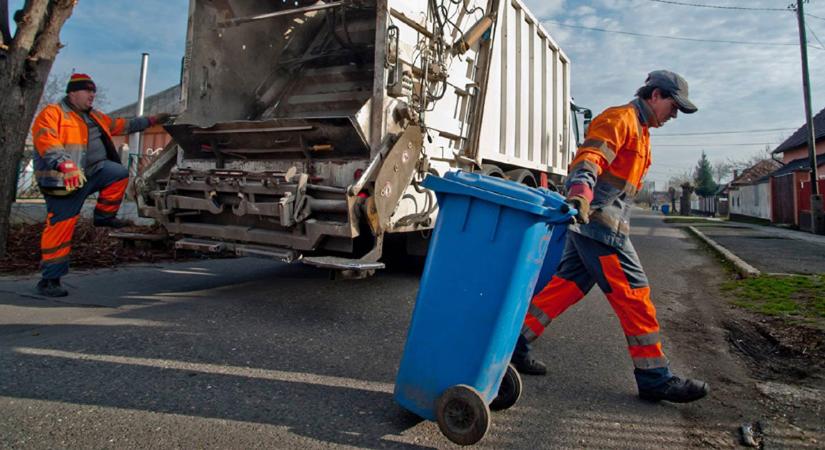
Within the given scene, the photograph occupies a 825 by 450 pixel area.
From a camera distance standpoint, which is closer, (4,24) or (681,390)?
(681,390)

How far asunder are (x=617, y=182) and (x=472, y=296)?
1174mm

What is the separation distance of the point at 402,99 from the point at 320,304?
1768 millimetres

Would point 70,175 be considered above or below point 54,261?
above

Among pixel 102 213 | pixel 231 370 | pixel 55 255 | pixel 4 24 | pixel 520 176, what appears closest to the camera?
pixel 231 370

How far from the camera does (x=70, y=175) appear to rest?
3.96 metres

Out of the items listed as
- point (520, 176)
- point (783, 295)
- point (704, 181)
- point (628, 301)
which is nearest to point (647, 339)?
point (628, 301)

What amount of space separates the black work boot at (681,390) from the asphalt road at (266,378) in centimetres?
6

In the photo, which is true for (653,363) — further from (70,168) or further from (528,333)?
(70,168)

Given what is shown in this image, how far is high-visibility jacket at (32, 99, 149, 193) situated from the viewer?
393 cm

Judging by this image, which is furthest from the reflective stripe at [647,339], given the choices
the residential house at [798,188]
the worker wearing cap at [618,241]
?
the residential house at [798,188]

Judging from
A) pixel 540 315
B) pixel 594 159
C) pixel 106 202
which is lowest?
pixel 540 315

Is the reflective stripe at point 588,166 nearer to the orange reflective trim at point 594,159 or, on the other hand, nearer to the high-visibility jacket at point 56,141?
the orange reflective trim at point 594,159

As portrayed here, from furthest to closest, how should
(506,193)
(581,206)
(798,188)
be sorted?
(798,188)
(581,206)
(506,193)

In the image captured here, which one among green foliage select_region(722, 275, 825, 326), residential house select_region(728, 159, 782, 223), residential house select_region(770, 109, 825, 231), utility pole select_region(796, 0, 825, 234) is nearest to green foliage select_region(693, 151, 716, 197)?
residential house select_region(728, 159, 782, 223)
